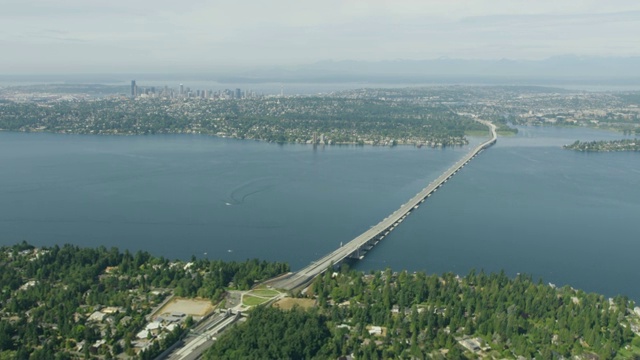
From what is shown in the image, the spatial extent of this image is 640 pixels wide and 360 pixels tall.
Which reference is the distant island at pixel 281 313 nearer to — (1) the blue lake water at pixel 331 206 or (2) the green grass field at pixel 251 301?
(2) the green grass field at pixel 251 301

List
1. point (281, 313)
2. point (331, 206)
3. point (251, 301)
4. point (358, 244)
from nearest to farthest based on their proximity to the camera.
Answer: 1. point (281, 313)
2. point (251, 301)
3. point (358, 244)
4. point (331, 206)

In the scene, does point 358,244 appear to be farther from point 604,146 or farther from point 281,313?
point 604,146

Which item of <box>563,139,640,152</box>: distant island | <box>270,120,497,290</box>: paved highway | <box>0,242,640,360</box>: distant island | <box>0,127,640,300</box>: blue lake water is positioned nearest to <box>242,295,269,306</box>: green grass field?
<box>0,242,640,360</box>: distant island

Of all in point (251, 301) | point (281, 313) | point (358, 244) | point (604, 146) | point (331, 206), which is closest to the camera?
point (281, 313)

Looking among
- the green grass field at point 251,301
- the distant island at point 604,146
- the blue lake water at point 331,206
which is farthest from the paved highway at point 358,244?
the distant island at point 604,146

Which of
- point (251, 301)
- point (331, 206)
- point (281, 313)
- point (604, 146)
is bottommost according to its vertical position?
point (251, 301)

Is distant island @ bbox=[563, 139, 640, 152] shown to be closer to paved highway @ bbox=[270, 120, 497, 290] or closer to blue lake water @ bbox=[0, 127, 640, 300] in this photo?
blue lake water @ bbox=[0, 127, 640, 300]

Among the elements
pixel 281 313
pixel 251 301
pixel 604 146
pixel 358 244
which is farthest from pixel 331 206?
pixel 604 146
